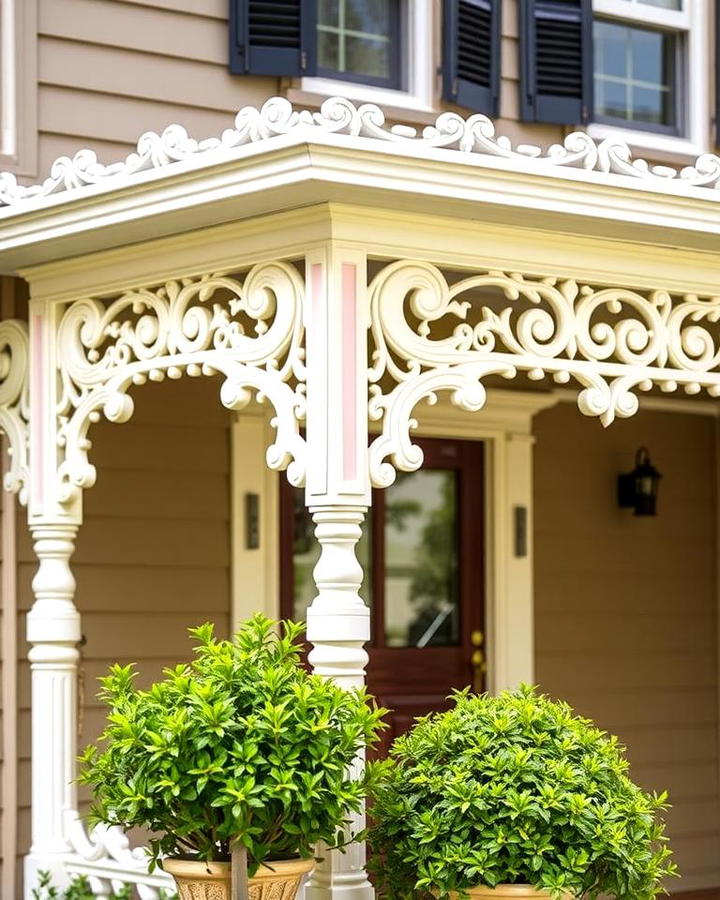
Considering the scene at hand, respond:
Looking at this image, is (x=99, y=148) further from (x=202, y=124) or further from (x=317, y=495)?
(x=317, y=495)

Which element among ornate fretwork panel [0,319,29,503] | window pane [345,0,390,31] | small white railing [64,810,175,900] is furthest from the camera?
window pane [345,0,390,31]

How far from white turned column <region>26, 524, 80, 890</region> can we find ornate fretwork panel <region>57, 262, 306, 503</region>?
0.88 ft

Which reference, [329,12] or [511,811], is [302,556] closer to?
[329,12]

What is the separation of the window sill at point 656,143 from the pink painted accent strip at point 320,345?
10.7 feet

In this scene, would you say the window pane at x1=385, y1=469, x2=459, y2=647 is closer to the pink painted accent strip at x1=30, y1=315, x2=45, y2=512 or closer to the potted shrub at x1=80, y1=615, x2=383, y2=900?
the pink painted accent strip at x1=30, y1=315, x2=45, y2=512

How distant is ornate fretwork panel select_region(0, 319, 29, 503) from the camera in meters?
6.32

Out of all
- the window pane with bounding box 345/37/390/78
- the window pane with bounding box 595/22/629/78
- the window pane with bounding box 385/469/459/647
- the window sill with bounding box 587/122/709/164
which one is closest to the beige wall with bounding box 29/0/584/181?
the window pane with bounding box 345/37/390/78

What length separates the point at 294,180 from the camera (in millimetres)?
4949

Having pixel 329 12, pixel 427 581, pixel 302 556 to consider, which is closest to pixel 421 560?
pixel 427 581

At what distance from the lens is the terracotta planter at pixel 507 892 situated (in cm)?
489

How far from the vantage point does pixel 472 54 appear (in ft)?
25.1

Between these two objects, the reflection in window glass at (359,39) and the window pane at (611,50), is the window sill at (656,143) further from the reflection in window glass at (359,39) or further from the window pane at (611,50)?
the reflection in window glass at (359,39)

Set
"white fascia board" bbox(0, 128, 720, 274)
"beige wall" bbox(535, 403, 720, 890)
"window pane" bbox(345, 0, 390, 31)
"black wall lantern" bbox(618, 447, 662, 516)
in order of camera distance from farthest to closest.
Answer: "black wall lantern" bbox(618, 447, 662, 516), "beige wall" bbox(535, 403, 720, 890), "window pane" bbox(345, 0, 390, 31), "white fascia board" bbox(0, 128, 720, 274)

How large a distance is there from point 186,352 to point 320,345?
2.20 ft
